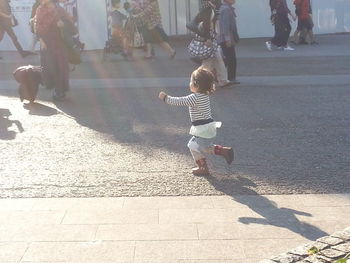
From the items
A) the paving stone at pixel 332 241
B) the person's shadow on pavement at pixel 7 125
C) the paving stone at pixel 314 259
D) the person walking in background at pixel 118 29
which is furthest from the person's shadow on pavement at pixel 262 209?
the person walking in background at pixel 118 29

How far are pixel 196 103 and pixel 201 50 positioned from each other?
4.64 meters

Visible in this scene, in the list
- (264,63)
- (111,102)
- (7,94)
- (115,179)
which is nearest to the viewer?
(115,179)

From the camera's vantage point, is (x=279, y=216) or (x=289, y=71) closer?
(x=279, y=216)

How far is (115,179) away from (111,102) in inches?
176

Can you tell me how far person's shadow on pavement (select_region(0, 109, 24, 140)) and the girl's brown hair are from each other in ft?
9.80

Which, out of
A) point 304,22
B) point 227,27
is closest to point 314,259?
point 227,27

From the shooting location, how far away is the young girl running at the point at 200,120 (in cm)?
643

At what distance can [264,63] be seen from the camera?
15.5 metres

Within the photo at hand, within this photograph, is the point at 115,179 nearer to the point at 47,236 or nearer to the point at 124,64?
the point at 47,236

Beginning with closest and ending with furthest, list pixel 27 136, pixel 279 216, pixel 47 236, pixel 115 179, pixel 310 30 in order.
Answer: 1. pixel 47 236
2. pixel 279 216
3. pixel 115 179
4. pixel 27 136
5. pixel 310 30

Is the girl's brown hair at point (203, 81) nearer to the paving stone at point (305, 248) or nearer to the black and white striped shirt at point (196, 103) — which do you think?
the black and white striped shirt at point (196, 103)

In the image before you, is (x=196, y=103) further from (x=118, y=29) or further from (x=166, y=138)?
(x=118, y=29)

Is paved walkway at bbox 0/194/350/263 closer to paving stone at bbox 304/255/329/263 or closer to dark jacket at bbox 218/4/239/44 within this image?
paving stone at bbox 304/255/329/263

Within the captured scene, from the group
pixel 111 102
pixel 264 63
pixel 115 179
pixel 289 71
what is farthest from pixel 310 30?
pixel 115 179
